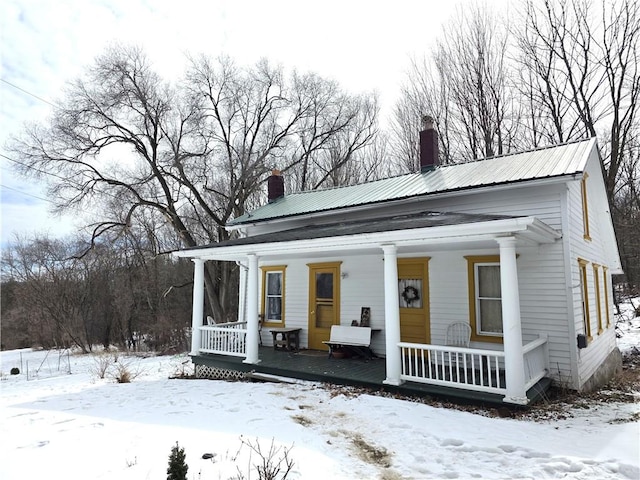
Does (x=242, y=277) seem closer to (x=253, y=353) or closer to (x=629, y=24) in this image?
(x=253, y=353)

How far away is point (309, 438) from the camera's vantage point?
15.3 ft

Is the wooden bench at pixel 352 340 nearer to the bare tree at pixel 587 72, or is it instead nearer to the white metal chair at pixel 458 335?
the white metal chair at pixel 458 335

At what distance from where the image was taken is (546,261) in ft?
23.8

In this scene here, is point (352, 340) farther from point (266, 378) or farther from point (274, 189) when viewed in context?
point (274, 189)

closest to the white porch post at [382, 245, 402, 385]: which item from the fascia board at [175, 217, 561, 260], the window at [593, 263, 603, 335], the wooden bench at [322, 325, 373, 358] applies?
the fascia board at [175, 217, 561, 260]

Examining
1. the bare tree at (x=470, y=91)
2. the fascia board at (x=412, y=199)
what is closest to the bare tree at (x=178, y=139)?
the bare tree at (x=470, y=91)

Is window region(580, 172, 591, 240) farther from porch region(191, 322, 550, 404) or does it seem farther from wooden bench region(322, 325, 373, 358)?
wooden bench region(322, 325, 373, 358)

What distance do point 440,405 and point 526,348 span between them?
5.37ft

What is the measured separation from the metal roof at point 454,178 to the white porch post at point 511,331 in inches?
88.8

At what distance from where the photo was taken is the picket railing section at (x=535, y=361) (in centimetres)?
614

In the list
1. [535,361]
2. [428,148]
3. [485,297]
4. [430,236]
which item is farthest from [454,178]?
[535,361]

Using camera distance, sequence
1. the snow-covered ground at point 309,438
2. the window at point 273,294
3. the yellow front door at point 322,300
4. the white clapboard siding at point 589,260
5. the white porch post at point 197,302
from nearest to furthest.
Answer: the snow-covered ground at point 309,438
the white clapboard siding at point 589,260
the white porch post at point 197,302
the yellow front door at point 322,300
the window at point 273,294

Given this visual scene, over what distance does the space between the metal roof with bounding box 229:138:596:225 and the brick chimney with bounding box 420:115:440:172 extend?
319 millimetres

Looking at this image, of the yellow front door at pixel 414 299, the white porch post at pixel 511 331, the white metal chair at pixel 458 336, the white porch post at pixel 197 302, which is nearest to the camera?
the white porch post at pixel 511 331
